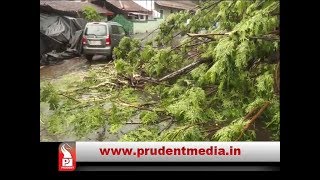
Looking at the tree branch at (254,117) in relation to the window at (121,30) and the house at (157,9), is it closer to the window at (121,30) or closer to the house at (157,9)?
the house at (157,9)

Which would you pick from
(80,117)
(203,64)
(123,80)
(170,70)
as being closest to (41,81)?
(80,117)

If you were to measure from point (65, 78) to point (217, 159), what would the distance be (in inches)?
98.3

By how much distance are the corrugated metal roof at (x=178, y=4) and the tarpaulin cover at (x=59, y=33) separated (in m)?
1.15

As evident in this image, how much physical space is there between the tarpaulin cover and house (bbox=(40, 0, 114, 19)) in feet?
0.24

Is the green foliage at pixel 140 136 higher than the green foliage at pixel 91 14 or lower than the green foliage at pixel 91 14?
lower

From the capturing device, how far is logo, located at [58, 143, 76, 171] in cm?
566

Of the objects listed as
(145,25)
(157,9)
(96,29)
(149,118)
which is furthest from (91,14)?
(149,118)

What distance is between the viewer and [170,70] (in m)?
6.25

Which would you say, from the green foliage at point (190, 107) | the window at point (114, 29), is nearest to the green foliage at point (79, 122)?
the green foliage at point (190, 107)

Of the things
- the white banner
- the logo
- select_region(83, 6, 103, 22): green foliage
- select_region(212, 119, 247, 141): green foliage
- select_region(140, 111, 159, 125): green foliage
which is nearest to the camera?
select_region(212, 119, 247, 141): green foliage

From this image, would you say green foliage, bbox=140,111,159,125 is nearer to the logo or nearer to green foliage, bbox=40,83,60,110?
the logo

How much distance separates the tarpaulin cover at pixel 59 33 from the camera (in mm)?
5941

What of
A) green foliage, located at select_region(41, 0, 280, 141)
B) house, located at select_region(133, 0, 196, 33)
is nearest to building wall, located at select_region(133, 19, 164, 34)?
house, located at select_region(133, 0, 196, 33)

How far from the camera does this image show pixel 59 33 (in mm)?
5992
